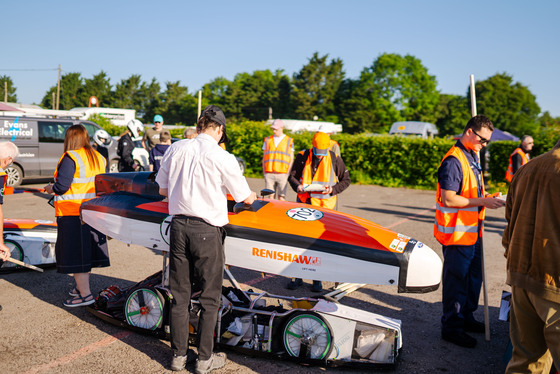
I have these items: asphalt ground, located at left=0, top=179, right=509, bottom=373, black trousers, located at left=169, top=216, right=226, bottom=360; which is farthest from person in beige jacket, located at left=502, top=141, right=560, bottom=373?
black trousers, located at left=169, top=216, right=226, bottom=360

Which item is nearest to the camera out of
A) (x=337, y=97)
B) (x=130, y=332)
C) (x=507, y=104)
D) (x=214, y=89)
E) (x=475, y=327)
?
(x=130, y=332)

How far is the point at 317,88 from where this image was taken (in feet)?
250

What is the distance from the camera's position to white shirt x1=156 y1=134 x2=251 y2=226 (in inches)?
131

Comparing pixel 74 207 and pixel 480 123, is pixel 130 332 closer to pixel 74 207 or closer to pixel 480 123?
pixel 74 207

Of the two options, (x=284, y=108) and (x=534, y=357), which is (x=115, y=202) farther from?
(x=284, y=108)

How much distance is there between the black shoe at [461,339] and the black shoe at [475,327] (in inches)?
14.4

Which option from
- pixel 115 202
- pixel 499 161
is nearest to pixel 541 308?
pixel 115 202

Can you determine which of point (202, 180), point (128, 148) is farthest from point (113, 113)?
point (202, 180)

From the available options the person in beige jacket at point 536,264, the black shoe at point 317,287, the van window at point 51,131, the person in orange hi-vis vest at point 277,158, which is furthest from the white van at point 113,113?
the person in beige jacket at point 536,264

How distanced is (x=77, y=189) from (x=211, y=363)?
2436 millimetres

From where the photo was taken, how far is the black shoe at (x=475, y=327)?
4.44m

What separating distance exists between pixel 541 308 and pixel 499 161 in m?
17.7

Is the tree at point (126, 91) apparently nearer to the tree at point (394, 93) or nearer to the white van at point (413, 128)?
the tree at point (394, 93)

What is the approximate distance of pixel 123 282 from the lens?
5.59 m
